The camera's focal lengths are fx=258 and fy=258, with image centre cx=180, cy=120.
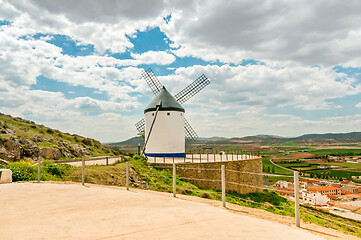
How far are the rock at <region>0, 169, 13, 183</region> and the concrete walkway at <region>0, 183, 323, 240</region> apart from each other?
4.89 m

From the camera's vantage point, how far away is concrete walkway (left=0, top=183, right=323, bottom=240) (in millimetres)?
4887

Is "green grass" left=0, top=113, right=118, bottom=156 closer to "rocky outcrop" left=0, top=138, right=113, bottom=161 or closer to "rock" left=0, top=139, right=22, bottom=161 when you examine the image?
"rocky outcrop" left=0, top=138, right=113, bottom=161

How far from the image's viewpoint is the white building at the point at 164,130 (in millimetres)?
24812

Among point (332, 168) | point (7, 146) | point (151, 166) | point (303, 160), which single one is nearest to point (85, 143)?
point (7, 146)

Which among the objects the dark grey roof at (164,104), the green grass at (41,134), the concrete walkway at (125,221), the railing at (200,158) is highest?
the dark grey roof at (164,104)

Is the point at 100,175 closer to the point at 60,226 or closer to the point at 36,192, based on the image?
the point at 36,192

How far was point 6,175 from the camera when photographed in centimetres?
1270

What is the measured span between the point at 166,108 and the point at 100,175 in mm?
11881

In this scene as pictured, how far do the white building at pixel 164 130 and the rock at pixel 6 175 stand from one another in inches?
523

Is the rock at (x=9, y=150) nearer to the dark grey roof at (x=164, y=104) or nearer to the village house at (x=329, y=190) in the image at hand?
the dark grey roof at (x=164, y=104)

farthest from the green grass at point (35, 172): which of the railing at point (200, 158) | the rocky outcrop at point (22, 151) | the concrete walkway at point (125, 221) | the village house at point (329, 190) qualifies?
the village house at point (329, 190)

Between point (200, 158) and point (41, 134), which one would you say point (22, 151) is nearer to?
point (200, 158)

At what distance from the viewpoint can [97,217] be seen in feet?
20.3

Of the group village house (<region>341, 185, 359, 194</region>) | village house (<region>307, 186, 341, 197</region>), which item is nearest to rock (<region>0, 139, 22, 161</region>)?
village house (<region>307, 186, 341, 197</region>)
